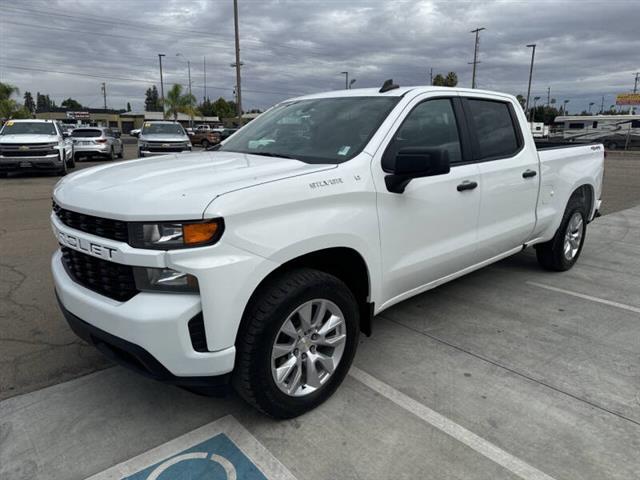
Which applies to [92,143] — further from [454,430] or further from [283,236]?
[454,430]

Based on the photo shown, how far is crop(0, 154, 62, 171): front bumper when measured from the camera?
13836 mm

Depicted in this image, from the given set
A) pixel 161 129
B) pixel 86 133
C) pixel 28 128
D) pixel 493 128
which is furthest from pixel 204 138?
pixel 493 128

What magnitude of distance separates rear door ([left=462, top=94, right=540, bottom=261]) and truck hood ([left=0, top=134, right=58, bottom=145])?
1323cm

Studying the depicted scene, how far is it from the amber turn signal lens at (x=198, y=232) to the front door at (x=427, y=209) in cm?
115

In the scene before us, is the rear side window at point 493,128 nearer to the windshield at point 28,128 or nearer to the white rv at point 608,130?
the windshield at point 28,128

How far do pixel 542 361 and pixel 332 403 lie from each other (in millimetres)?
1581

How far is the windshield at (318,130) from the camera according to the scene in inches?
127

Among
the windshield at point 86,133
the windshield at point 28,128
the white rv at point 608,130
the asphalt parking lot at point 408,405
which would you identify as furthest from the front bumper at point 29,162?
the white rv at point 608,130

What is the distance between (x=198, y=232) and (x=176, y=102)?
2531 inches

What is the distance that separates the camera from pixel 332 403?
2.98m

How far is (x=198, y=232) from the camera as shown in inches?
89.4

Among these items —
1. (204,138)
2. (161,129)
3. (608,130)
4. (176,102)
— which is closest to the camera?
(161,129)

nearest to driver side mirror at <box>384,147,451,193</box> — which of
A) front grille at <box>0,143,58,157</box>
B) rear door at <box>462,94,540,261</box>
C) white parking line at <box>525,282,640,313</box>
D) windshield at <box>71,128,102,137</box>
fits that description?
rear door at <box>462,94,540,261</box>

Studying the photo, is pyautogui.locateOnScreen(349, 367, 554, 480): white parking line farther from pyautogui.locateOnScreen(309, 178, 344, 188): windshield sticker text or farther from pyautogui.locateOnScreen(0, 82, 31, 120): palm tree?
pyautogui.locateOnScreen(0, 82, 31, 120): palm tree
